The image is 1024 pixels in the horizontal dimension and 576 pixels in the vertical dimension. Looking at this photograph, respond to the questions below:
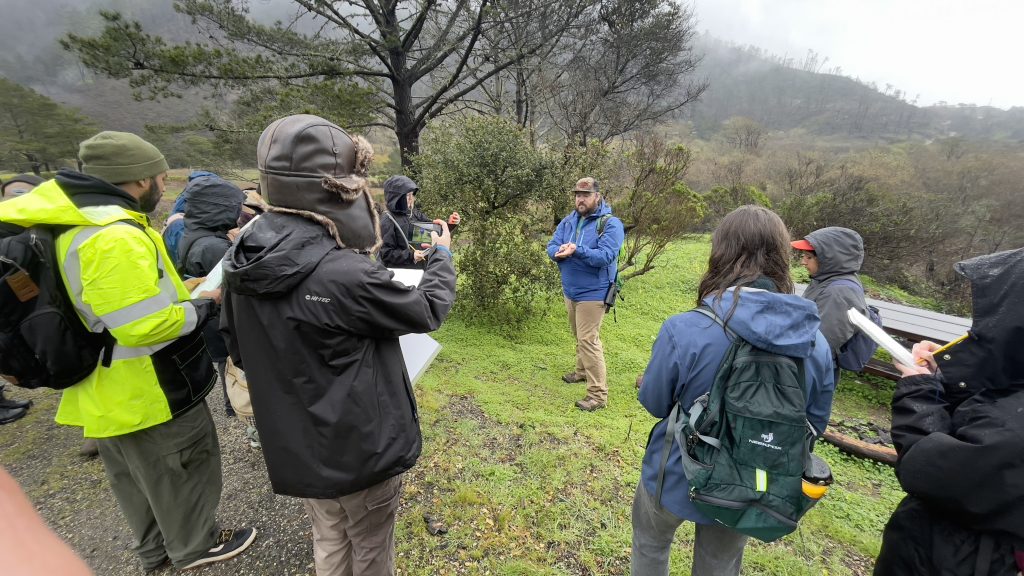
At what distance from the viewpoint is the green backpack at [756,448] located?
144 cm

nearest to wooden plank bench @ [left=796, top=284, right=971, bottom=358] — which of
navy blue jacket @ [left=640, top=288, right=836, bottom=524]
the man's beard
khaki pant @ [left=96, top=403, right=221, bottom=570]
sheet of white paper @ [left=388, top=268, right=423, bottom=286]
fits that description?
navy blue jacket @ [left=640, top=288, right=836, bottom=524]

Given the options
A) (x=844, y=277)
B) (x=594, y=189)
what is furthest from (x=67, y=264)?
(x=844, y=277)

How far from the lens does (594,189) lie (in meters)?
4.09

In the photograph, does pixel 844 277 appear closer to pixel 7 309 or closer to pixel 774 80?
pixel 7 309

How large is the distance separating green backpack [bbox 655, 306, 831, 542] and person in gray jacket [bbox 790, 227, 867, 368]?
2027 mm

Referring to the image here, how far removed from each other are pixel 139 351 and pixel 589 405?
3.63 metres

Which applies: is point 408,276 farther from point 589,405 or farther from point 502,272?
point 502,272

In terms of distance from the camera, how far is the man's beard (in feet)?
6.66

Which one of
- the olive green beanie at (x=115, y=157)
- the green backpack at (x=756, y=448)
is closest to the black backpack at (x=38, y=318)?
the olive green beanie at (x=115, y=157)

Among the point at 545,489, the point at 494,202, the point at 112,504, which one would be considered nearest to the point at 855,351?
the point at 545,489

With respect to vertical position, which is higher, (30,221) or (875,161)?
(875,161)

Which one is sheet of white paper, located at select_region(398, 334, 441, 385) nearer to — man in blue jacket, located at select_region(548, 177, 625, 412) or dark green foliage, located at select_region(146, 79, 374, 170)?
man in blue jacket, located at select_region(548, 177, 625, 412)

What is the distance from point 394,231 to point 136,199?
227 centimetres

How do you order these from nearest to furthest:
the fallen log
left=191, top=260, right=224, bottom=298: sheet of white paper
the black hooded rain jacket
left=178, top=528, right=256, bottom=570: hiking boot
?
the black hooded rain jacket, left=191, top=260, right=224, bottom=298: sheet of white paper, left=178, top=528, right=256, bottom=570: hiking boot, the fallen log
